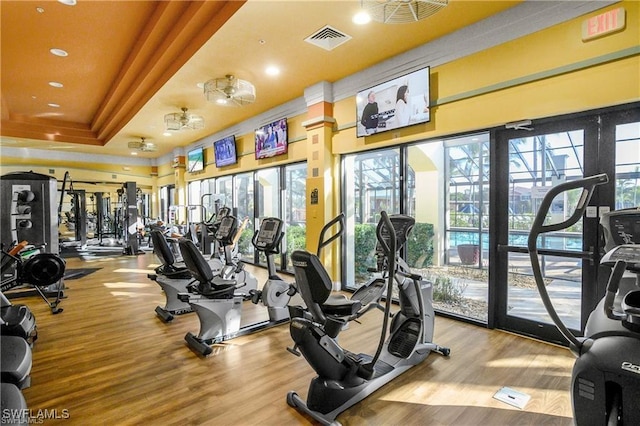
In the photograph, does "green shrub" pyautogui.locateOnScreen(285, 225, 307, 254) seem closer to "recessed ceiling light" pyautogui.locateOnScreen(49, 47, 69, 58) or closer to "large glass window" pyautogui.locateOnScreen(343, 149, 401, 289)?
"large glass window" pyautogui.locateOnScreen(343, 149, 401, 289)

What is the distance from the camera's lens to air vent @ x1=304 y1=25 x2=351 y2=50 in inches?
151

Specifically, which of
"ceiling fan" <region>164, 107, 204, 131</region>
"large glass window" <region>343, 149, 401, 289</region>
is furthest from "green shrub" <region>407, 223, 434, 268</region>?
"ceiling fan" <region>164, 107, 204, 131</region>

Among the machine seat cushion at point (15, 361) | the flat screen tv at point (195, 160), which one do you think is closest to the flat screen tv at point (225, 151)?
the flat screen tv at point (195, 160)

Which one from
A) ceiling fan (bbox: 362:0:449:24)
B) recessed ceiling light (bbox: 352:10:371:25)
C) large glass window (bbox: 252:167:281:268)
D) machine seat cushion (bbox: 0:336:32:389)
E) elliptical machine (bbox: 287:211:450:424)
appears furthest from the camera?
large glass window (bbox: 252:167:281:268)

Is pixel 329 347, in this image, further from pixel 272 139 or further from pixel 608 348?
pixel 272 139

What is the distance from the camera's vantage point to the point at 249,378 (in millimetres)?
2709

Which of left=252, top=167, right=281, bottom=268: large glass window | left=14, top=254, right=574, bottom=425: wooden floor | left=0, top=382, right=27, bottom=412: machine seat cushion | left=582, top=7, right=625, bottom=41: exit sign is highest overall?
left=582, top=7, right=625, bottom=41: exit sign

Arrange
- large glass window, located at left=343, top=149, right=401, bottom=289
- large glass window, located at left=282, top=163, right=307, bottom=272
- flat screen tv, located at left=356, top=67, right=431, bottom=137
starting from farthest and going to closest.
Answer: large glass window, located at left=282, top=163, right=307, bottom=272 → large glass window, located at left=343, top=149, right=401, bottom=289 → flat screen tv, located at left=356, top=67, right=431, bottom=137

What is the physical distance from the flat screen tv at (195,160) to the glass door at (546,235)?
8.28m

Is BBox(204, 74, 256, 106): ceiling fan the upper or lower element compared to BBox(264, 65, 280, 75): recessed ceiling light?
lower

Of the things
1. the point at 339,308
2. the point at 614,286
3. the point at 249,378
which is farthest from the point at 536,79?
the point at 249,378

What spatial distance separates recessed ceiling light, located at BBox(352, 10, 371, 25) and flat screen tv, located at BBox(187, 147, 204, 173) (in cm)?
724

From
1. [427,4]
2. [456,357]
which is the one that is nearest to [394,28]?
[427,4]

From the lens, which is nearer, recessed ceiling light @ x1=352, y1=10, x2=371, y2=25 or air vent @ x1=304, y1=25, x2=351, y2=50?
recessed ceiling light @ x1=352, y1=10, x2=371, y2=25
